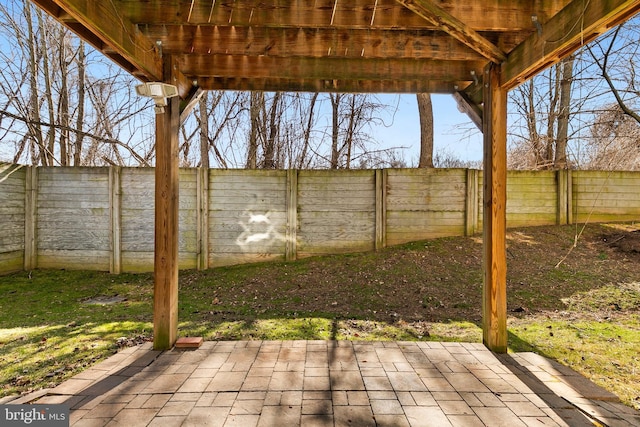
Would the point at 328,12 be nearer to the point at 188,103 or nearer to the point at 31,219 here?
the point at 188,103

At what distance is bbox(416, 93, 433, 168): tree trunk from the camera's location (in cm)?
695

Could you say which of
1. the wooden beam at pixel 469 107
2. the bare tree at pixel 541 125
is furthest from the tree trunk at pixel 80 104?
the bare tree at pixel 541 125

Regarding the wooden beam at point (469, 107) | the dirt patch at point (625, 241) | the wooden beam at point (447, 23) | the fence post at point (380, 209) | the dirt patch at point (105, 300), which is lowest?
the dirt patch at point (105, 300)

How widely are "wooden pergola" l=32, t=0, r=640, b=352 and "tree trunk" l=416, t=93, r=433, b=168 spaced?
355 centimetres

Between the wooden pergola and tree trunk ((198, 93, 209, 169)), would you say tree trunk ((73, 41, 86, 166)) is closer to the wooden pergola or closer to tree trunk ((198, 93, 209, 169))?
tree trunk ((198, 93, 209, 169))

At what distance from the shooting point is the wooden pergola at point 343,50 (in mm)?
2211

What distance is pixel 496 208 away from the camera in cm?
279

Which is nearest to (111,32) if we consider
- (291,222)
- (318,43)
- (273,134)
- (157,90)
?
(157,90)

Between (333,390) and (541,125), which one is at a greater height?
(541,125)

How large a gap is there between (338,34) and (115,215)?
4.88 m

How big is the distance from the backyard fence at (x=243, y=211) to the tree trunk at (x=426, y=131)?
122cm

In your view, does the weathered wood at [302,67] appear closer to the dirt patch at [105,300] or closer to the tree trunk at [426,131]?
the dirt patch at [105,300]

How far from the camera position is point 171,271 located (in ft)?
9.39

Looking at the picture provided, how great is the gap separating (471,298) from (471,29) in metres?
3.29
